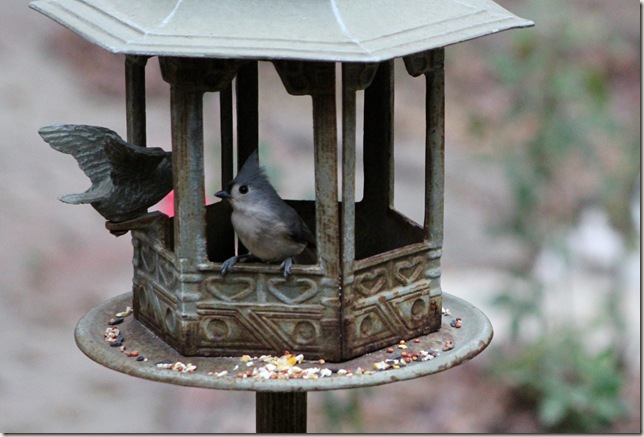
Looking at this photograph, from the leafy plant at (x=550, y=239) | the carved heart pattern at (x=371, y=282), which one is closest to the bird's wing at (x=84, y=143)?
the carved heart pattern at (x=371, y=282)

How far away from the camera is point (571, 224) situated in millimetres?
5918

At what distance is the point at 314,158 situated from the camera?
10.0 feet

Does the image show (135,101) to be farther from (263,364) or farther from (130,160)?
(263,364)

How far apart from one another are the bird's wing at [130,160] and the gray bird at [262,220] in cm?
19

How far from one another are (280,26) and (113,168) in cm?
67

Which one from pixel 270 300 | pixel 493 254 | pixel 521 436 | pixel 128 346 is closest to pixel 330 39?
pixel 270 300

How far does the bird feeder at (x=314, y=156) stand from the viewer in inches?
111

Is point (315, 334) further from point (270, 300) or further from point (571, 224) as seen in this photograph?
point (571, 224)

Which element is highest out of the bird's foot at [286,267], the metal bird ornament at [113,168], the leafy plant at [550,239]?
the metal bird ornament at [113,168]

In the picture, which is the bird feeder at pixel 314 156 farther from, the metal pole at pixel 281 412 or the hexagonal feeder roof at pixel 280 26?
the metal pole at pixel 281 412

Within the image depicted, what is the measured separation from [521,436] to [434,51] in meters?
2.83

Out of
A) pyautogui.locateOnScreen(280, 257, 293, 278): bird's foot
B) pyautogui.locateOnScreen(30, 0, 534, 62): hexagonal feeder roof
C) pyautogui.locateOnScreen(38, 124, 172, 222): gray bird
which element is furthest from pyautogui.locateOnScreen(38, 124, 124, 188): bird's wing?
pyautogui.locateOnScreen(280, 257, 293, 278): bird's foot

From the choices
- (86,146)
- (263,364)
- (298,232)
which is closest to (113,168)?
(86,146)

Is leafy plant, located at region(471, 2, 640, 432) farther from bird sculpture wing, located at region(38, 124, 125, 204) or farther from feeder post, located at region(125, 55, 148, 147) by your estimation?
bird sculpture wing, located at region(38, 124, 125, 204)
